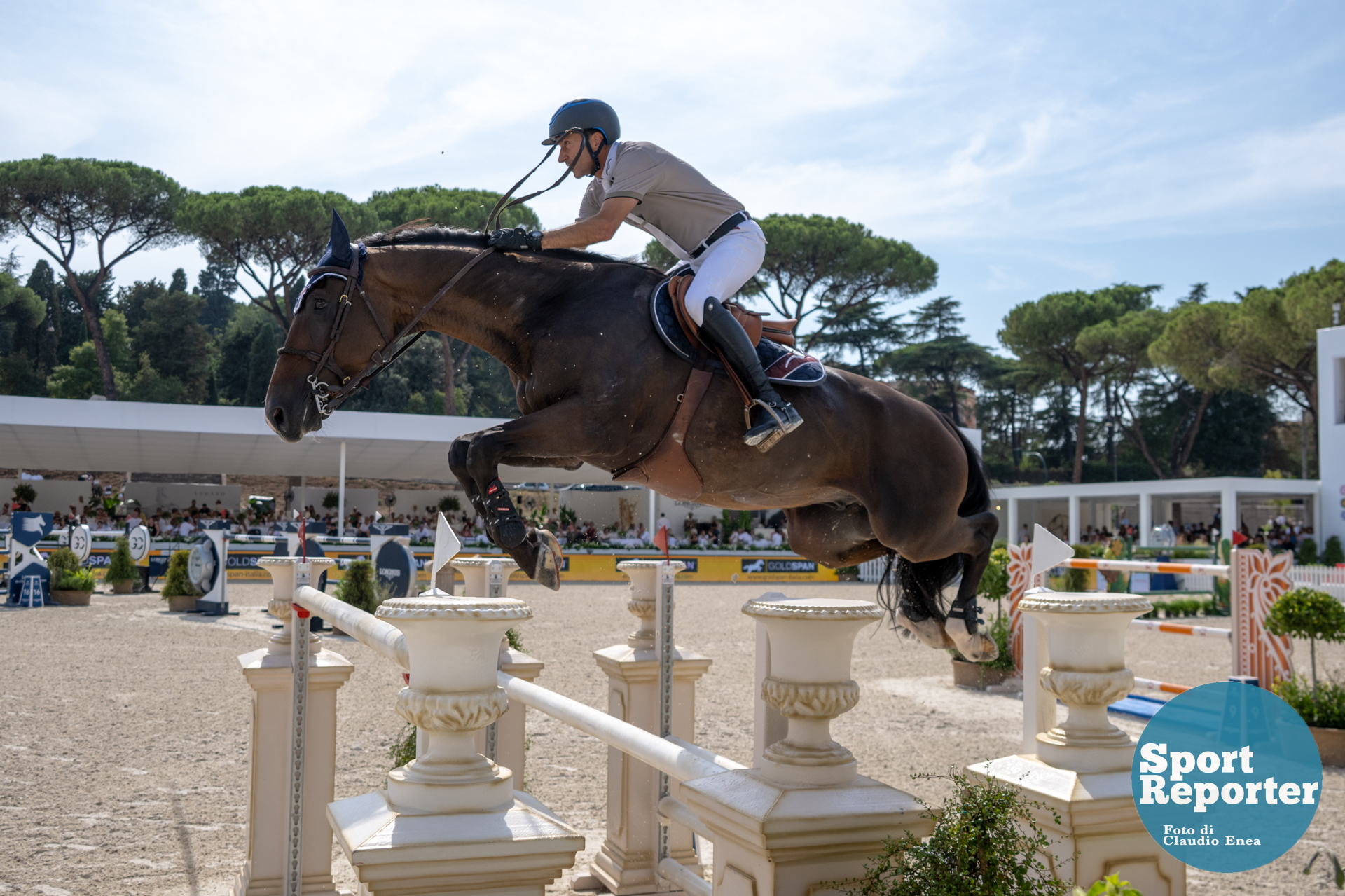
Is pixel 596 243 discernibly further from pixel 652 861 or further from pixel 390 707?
pixel 390 707

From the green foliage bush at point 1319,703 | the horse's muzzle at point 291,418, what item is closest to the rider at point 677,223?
the horse's muzzle at point 291,418

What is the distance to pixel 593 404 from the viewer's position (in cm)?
256

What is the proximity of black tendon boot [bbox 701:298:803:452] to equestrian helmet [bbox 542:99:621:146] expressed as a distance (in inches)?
23.7

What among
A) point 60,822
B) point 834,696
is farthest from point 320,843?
point 834,696

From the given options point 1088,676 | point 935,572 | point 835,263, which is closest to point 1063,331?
point 835,263

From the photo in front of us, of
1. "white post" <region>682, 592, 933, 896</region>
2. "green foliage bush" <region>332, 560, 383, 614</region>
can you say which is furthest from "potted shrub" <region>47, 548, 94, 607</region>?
"white post" <region>682, 592, 933, 896</region>

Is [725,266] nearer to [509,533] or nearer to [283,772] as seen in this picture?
[509,533]

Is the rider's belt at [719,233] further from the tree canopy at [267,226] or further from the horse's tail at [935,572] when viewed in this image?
the tree canopy at [267,226]

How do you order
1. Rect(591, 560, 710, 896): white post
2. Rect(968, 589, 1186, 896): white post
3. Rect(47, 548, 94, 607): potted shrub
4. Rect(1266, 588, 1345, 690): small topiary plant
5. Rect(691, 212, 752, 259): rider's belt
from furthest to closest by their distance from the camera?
Rect(47, 548, 94, 607): potted shrub, Rect(1266, 588, 1345, 690): small topiary plant, Rect(591, 560, 710, 896): white post, Rect(691, 212, 752, 259): rider's belt, Rect(968, 589, 1186, 896): white post

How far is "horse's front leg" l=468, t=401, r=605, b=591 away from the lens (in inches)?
98.3

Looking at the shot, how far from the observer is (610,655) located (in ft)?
12.1

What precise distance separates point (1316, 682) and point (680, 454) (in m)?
5.31

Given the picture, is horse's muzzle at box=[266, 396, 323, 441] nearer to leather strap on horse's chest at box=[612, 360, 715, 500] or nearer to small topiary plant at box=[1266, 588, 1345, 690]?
leather strap on horse's chest at box=[612, 360, 715, 500]

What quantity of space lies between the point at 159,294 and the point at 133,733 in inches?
1539
